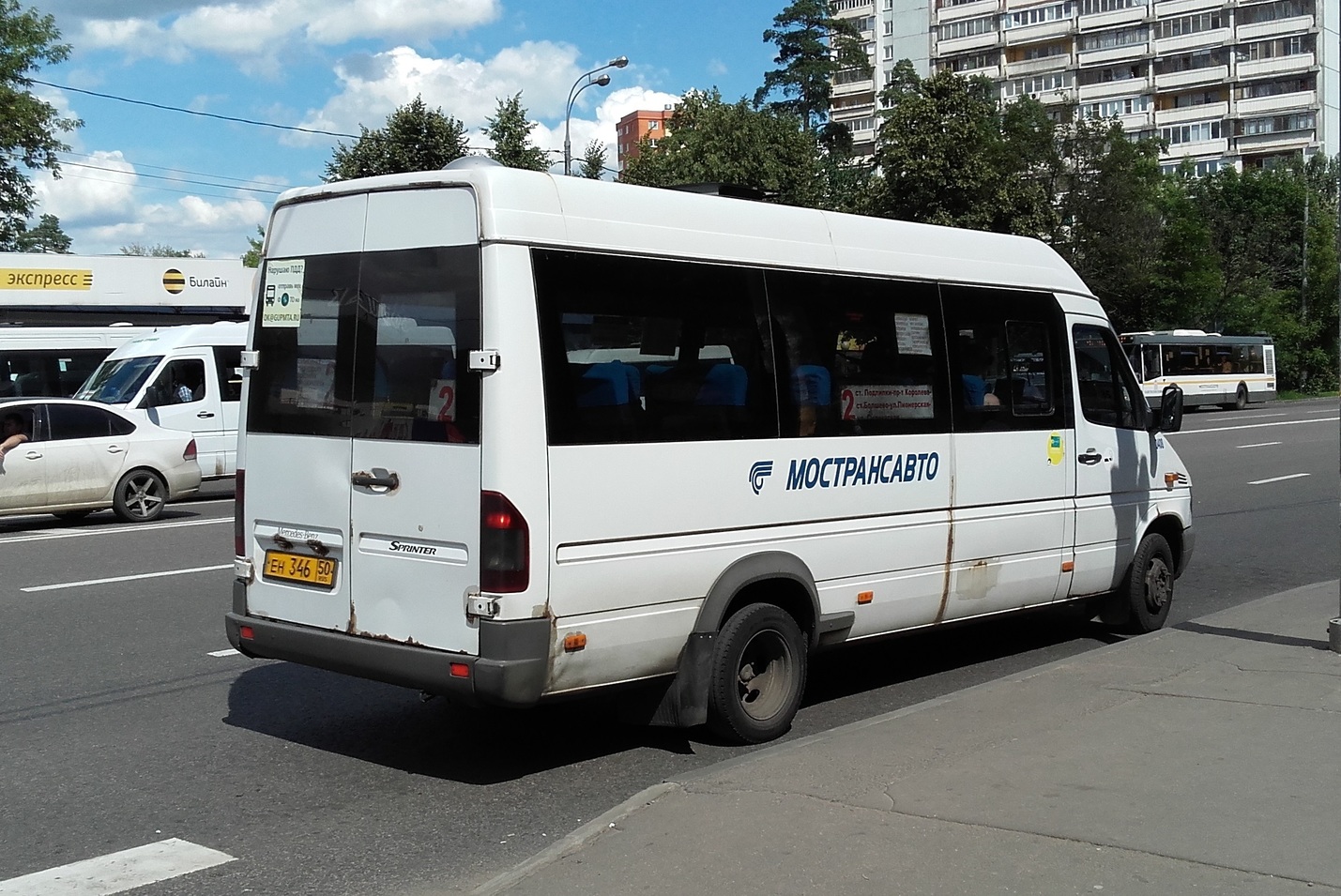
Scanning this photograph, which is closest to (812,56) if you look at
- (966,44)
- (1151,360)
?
(966,44)

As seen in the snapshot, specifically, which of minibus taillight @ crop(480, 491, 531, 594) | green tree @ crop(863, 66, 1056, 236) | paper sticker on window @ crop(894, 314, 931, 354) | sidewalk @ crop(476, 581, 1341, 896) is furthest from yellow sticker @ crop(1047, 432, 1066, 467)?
green tree @ crop(863, 66, 1056, 236)

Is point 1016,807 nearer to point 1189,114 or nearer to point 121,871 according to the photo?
point 121,871

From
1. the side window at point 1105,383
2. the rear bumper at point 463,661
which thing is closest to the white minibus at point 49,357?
the side window at point 1105,383

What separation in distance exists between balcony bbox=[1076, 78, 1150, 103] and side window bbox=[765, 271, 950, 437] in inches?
3809

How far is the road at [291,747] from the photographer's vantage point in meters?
5.33

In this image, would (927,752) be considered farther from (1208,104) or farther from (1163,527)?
(1208,104)

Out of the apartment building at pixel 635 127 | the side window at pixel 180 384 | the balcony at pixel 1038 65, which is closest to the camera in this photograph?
the side window at pixel 180 384

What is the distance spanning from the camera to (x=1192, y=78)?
313ft

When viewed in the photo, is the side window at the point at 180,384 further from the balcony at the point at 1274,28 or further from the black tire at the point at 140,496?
the balcony at the point at 1274,28

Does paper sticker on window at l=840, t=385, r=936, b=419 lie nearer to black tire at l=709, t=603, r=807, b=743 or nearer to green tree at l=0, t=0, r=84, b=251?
black tire at l=709, t=603, r=807, b=743

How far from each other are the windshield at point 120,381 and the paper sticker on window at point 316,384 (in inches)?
622

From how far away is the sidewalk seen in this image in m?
4.54

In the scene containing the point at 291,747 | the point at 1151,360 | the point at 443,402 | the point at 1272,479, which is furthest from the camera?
the point at 1151,360

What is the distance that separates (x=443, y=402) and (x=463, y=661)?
1.09 metres
